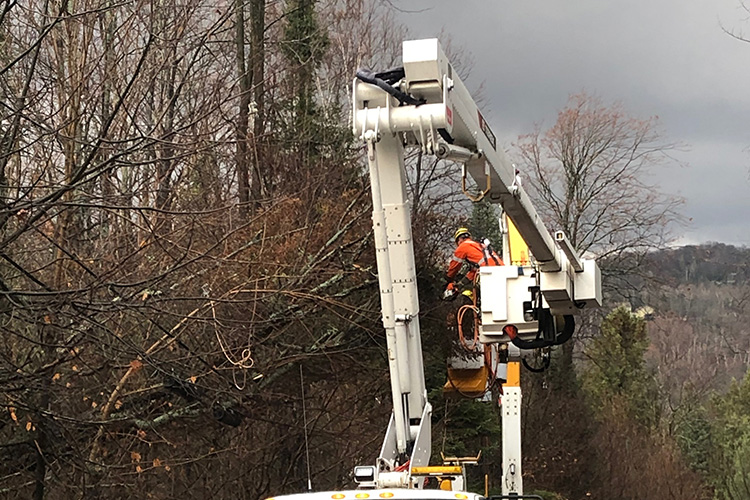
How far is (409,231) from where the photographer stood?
7.30 m

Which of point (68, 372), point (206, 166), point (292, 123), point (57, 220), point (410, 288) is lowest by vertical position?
point (68, 372)

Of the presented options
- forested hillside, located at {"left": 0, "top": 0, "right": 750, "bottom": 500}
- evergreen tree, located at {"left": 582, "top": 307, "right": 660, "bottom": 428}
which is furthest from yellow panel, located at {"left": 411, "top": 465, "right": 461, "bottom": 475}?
evergreen tree, located at {"left": 582, "top": 307, "right": 660, "bottom": 428}

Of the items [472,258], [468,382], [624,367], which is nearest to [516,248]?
[472,258]

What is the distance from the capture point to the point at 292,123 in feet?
72.1

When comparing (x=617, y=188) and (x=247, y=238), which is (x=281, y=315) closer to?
(x=247, y=238)

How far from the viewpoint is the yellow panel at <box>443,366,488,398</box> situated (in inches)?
413

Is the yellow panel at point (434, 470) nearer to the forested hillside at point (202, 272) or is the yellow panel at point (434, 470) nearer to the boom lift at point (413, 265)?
the boom lift at point (413, 265)

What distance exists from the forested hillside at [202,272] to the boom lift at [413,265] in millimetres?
1330

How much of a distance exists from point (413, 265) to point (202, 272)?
119 inches

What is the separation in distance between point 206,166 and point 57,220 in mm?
5710

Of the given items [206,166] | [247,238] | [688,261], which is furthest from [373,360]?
[688,261]

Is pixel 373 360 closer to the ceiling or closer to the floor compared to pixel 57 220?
closer to the floor

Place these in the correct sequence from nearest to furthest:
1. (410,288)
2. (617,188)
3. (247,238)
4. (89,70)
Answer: (410,288)
(89,70)
(247,238)
(617,188)

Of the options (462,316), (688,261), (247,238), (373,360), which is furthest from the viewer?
(688,261)
